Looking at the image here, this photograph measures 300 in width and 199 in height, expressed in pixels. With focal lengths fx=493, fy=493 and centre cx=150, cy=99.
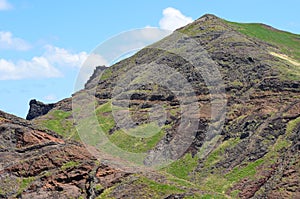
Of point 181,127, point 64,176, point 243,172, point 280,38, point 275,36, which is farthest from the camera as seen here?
point 275,36

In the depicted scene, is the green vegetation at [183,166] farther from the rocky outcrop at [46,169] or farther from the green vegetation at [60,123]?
the rocky outcrop at [46,169]

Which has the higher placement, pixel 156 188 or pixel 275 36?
pixel 275 36

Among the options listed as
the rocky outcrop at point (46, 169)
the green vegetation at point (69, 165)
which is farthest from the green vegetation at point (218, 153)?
the green vegetation at point (69, 165)

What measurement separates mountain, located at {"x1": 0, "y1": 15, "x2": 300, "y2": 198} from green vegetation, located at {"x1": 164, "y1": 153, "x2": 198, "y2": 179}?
0.42 feet

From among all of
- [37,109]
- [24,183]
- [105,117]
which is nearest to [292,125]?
[105,117]

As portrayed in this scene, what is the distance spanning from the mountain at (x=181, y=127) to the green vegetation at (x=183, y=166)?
0.42 ft

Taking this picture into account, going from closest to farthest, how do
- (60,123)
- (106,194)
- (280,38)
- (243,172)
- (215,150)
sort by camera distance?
(106,194) < (243,172) < (215,150) < (60,123) < (280,38)

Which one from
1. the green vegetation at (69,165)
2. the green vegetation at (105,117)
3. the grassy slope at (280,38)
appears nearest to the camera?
the green vegetation at (69,165)

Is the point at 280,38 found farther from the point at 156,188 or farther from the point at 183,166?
the point at 156,188

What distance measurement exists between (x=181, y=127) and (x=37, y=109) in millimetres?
57610

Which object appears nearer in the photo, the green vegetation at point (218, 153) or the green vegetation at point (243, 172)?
the green vegetation at point (243, 172)

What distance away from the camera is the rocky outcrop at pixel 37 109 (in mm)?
116188

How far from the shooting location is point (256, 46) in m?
89.2

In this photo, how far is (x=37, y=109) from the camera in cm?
11781
